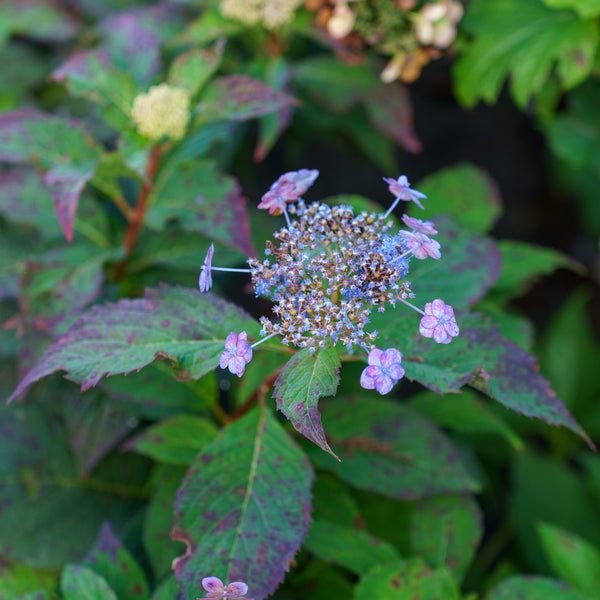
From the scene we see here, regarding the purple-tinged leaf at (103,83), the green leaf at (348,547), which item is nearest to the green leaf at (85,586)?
the green leaf at (348,547)

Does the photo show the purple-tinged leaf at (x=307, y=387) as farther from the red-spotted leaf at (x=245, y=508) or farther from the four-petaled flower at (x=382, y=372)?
the red-spotted leaf at (x=245, y=508)

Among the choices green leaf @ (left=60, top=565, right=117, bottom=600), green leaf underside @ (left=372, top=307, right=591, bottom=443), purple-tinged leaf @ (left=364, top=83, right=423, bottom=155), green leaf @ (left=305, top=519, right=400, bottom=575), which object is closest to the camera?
green leaf underside @ (left=372, top=307, right=591, bottom=443)

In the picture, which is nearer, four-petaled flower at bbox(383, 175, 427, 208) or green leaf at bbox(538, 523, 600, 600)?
four-petaled flower at bbox(383, 175, 427, 208)

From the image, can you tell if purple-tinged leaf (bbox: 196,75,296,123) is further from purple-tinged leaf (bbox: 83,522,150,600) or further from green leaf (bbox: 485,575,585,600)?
green leaf (bbox: 485,575,585,600)

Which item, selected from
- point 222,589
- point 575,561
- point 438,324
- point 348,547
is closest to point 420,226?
point 438,324

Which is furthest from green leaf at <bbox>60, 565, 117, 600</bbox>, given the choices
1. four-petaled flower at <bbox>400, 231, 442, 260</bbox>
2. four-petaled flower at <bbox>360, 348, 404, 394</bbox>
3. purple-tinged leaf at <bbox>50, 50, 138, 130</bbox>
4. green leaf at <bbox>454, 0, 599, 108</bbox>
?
green leaf at <bbox>454, 0, 599, 108</bbox>

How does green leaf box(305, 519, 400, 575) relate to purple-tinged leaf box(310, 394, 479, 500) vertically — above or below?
below

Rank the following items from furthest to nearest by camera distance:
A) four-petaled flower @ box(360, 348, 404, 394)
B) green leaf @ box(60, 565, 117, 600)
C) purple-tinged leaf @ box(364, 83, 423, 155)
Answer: purple-tinged leaf @ box(364, 83, 423, 155) → green leaf @ box(60, 565, 117, 600) → four-petaled flower @ box(360, 348, 404, 394)
